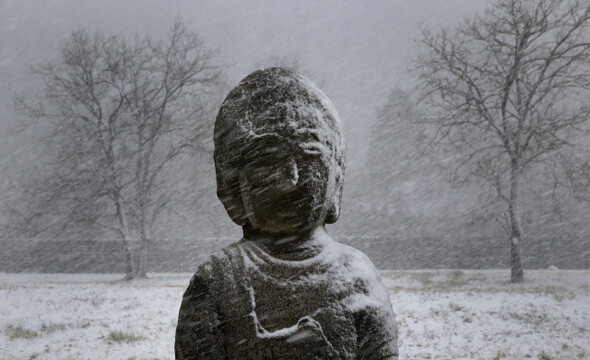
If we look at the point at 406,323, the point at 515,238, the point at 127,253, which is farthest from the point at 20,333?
the point at 515,238

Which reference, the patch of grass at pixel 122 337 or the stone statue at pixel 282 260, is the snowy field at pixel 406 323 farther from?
the stone statue at pixel 282 260

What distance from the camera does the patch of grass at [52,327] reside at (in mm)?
8258

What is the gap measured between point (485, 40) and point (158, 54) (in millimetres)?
13046

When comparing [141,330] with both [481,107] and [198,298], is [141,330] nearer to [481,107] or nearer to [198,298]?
[198,298]

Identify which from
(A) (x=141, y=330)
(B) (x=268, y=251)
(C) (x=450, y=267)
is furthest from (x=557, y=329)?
(C) (x=450, y=267)

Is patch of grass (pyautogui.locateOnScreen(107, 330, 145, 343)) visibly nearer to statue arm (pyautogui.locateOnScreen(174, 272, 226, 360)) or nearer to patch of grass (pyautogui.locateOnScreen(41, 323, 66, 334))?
patch of grass (pyautogui.locateOnScreen(41, 323, 66, 334))

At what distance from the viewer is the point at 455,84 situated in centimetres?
1562

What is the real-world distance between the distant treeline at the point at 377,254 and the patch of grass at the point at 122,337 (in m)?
12.9

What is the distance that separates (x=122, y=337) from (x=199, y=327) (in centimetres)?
654

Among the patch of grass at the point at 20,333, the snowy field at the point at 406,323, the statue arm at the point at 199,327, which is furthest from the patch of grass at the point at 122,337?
the statue arm at the point at 199,327

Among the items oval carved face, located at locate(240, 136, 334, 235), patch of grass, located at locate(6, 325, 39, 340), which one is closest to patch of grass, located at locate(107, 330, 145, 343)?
patch of grass, located at locate(6, 325, 39, 340)

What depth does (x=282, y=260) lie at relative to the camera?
2033mm

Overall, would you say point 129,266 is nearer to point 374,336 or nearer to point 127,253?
point 127,253

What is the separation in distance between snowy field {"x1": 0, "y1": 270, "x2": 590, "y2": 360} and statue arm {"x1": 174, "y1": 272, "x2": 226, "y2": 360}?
5292mm
